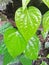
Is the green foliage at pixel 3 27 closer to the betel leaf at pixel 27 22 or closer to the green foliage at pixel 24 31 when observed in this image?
the green foliage at pixel 24 31

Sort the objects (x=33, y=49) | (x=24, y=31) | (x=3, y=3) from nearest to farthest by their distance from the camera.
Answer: (x=24, y=31) → (x=33, y=49) → (x=3, y=3)

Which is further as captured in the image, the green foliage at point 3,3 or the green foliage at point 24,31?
the green foliage at point 3,3

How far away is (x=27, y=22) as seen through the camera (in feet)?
1.51

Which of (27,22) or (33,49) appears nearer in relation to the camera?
(27,22)

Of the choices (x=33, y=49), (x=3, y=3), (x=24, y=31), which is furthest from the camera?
(x=3, y=3)

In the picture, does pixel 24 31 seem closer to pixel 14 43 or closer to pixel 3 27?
pixel 14 43

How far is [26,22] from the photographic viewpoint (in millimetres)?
460

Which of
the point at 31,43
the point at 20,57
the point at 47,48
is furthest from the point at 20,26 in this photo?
the point at 47,48

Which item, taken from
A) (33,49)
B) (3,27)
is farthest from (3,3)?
(33,49)

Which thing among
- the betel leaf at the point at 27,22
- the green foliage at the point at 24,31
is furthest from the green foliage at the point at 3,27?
the betel leaf at the point at 27,22

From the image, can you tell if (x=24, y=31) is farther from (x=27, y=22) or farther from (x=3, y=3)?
(x=3, y=3)

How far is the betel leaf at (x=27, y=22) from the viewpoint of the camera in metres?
0.45

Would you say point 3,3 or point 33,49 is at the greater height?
point 3,3

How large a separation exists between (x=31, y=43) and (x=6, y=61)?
12cm
